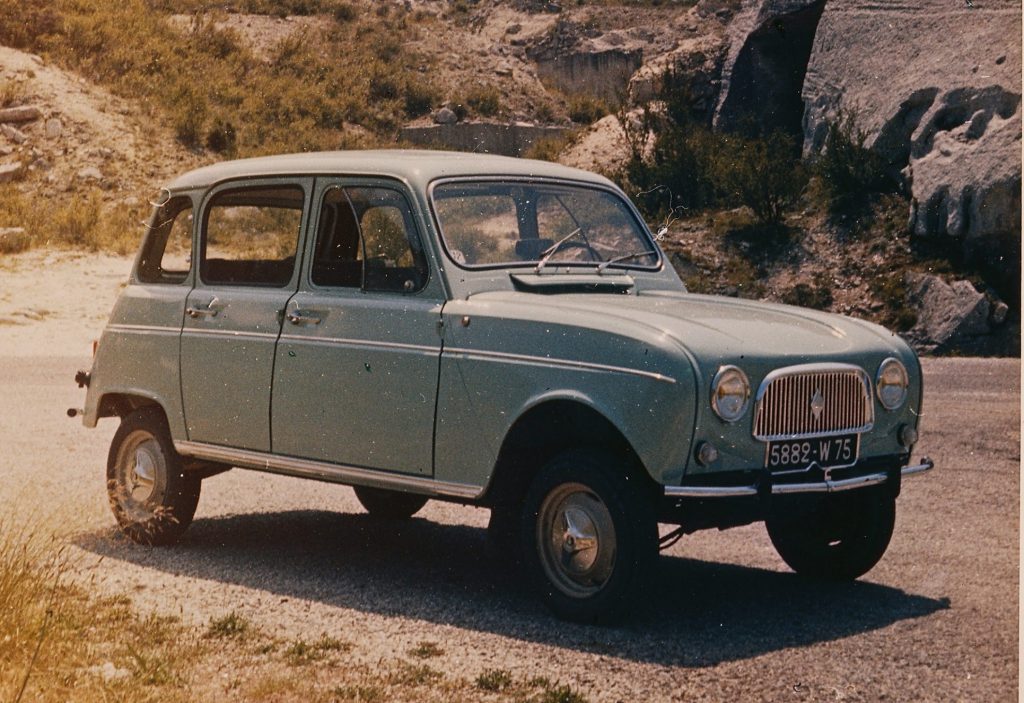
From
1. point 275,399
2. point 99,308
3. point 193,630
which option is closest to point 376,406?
point 275,399

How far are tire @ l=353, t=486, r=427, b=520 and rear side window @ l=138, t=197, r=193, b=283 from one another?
1629mm

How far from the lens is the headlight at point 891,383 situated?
6379 mm

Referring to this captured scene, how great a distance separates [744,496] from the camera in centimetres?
592

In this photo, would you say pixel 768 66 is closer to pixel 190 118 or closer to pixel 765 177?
pixel 765 177

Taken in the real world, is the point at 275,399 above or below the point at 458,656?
above

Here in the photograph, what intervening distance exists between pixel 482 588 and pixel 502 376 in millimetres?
1225

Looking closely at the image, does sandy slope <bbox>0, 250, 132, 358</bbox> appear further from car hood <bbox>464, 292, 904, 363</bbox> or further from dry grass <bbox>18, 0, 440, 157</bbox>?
car hood <bbox>464, 292, 904, 363</bbox>

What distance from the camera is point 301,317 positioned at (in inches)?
281

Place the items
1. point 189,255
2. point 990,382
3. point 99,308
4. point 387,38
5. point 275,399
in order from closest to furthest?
point 275,399
point 189,255
point 990,382
point 99,308
point 387,38

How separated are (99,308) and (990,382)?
44.5 ft

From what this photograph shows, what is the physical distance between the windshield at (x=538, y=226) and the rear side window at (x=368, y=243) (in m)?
0.19

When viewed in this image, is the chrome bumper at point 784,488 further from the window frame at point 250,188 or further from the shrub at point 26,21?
the shrub at point 26,21

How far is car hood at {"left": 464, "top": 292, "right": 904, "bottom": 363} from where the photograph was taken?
5.91 m

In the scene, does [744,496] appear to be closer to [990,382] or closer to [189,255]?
[189,255]
